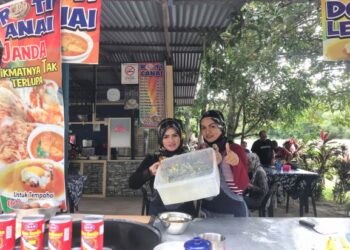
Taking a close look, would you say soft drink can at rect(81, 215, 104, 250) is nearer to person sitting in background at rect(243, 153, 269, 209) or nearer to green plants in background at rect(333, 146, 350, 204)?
person sitting in background at rect(243, 153, 269, 209)

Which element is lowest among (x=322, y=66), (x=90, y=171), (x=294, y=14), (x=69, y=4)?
(x=90, y=171)

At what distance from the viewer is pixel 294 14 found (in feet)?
21.5

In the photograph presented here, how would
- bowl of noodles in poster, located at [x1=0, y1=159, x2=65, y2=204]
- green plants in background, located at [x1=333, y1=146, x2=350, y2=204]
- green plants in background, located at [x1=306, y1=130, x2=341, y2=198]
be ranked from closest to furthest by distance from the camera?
bowl of noodles in poster, located at [x1=0, y1=159, x2=65, y2=204]
green plants in background, located at [x1=333, y1=146, x2=350, y2=204]
green plants in background, located at [x1=306, y1=130, x2=341, y2=198]

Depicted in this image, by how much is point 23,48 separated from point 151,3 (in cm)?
190

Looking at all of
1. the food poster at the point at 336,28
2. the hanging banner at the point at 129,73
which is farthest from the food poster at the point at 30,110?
the hanging banner at the point at 129,73

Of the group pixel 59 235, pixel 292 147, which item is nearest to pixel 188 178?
pixel 59 235

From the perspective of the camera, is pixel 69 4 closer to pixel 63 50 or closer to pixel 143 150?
pixel 63 50

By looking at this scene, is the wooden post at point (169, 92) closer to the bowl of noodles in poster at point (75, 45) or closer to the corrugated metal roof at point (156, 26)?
the corrugated metal roof at point (156, 26)

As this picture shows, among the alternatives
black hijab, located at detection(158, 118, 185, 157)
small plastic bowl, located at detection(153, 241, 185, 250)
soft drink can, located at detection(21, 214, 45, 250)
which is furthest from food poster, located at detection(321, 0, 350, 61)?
soft drink can, located at detection(21, 214, 45, 250)

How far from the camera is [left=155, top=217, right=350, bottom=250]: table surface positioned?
192cm

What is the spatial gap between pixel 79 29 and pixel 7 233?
5.32 ft

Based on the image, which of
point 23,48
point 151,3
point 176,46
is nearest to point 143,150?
point 176,46

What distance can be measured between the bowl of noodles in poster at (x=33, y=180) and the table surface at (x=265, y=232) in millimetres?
909

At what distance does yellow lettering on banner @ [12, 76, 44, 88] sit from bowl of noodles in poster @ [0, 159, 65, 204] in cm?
58
